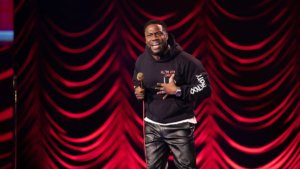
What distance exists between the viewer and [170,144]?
292 cm

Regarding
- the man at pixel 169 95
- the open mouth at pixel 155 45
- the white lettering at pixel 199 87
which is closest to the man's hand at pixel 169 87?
the man at pixel 169 95

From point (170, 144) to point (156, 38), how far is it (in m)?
0.68

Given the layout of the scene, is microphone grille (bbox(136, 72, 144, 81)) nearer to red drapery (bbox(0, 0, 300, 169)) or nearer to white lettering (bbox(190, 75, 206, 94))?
white lettering (bbox(190, 75, 206, 94))

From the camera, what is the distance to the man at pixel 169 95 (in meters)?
2.84

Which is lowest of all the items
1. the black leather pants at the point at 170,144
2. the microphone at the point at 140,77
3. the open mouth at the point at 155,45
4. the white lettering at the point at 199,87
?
the black leather pants at the point at 170,144

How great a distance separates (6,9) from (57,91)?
1008 mm

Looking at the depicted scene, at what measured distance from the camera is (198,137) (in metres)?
4.45

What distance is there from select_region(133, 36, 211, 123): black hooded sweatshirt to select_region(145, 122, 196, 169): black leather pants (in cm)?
6

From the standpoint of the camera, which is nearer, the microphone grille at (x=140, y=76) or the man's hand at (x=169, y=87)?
the man's hand at (x=169, y=87)

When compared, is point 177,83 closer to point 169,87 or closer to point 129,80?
point 169,87

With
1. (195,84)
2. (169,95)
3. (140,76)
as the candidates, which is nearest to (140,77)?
(140,76)

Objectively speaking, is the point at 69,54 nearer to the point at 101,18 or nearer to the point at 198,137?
the point at 101,18

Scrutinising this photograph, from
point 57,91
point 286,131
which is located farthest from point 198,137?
point 57,91

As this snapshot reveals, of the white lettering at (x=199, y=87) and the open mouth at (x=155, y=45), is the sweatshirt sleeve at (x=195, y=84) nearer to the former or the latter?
the white lettering at (x=199, y=87)
